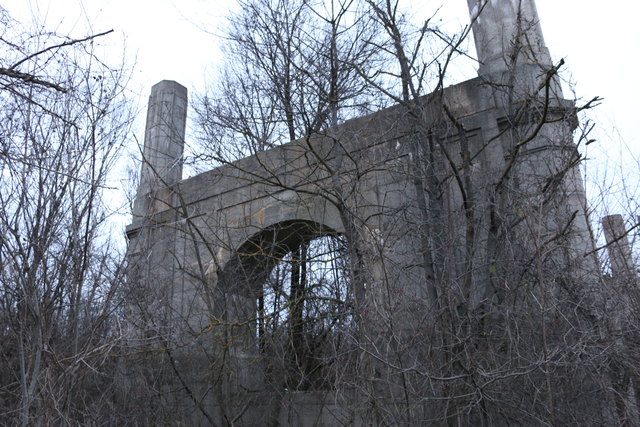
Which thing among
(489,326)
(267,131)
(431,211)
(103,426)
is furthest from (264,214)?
(489,326)

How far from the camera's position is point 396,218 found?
5.66 m

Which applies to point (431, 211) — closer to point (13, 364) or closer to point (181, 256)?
point (181, 256)

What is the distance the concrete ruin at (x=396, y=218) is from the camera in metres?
4.91

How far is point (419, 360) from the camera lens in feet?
14.6

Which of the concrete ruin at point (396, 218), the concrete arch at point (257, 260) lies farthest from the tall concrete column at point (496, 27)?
the concrete arch at point (257, 260)

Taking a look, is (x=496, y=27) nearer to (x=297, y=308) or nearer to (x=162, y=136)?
(x=297, y=308)

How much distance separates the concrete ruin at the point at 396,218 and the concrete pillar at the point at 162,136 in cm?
37

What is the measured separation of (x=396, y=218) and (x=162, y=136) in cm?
511

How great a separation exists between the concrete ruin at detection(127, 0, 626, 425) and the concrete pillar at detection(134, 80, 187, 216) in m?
0.37

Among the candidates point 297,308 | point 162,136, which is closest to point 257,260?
point 297,308

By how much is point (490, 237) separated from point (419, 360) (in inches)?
53.9

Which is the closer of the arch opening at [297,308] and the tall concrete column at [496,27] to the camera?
the arch opening at [297,308]

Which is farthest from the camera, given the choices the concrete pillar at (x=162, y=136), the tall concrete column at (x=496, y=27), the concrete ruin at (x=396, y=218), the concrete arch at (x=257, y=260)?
the concrete pillar at (x=162, y=136)

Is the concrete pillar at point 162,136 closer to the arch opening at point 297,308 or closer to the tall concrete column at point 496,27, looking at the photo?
the arch opening at point 297,308
